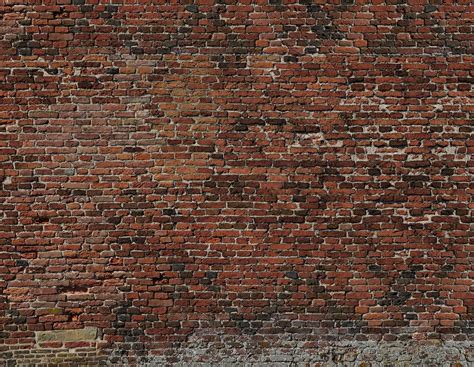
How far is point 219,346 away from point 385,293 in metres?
1.84

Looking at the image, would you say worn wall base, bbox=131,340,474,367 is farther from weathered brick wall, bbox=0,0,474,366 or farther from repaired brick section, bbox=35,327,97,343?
repaired brick section, bbox=35,327,97,343

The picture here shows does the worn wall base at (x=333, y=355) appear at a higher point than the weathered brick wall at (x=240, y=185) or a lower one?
lower

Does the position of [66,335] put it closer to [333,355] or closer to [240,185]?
[240,185]

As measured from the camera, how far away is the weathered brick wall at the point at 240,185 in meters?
4.28

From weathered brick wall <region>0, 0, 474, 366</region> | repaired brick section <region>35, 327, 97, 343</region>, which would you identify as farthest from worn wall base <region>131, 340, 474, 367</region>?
repaired brick section <region>35, 327, 97, 343</region>

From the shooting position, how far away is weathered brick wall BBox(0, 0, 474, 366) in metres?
4.28

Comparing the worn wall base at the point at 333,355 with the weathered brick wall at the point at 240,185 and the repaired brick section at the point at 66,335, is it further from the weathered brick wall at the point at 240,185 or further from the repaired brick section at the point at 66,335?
the repaired brick section at the point at 66,335

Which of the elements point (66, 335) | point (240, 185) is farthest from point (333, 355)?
point (66, 335)

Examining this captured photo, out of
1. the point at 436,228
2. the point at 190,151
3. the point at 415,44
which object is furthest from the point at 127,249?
the point at 415,44

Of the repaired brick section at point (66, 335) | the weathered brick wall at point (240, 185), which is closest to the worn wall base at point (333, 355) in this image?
the weathered brick wall at point (240, 185)

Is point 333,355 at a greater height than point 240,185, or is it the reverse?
point 240,185

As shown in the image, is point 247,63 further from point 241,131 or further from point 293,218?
point 293,218

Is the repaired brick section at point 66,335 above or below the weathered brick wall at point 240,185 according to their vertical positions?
below

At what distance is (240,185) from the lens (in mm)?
4344
